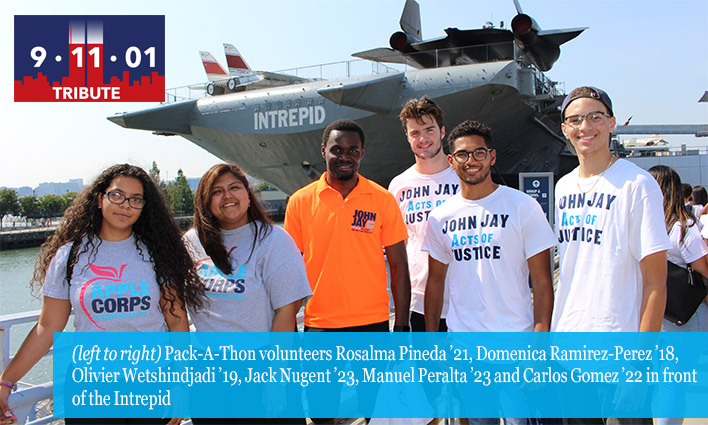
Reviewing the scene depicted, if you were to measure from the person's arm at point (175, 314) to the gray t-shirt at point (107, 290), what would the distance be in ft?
0.09

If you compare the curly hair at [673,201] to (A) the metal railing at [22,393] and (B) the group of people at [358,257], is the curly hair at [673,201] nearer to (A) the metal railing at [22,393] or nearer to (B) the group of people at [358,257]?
(B) the group of people at [358,257]

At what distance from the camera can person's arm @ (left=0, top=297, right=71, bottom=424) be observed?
2.06 meters

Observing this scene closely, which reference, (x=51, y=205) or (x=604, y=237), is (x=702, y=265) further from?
(x=51, y=205)

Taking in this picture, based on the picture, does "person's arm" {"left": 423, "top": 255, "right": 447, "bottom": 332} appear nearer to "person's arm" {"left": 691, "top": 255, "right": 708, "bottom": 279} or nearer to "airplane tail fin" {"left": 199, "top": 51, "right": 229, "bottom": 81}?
"person's arm" {"left": 691, "top": 255, "right": 708, "bottom": 279}

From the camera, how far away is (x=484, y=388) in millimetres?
2275

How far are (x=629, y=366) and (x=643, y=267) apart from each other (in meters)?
0.42

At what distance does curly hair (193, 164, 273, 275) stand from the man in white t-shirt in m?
1.06

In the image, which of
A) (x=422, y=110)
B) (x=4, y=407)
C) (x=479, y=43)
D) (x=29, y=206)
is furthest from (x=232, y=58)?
(x=29, y=206)

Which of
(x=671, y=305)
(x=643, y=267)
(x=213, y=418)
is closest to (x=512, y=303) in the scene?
(x=643, y=267)

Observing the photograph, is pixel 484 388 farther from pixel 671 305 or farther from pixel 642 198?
pixel 671 305

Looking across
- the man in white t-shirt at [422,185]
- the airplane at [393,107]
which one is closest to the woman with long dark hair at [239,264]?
the man in white t-shirt at [422,185]

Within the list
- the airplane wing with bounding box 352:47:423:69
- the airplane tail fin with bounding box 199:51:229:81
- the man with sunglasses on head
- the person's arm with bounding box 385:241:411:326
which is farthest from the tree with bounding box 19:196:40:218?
the man with sunglasses on head

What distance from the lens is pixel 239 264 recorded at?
229 centimetres

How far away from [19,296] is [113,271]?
17.3 m
